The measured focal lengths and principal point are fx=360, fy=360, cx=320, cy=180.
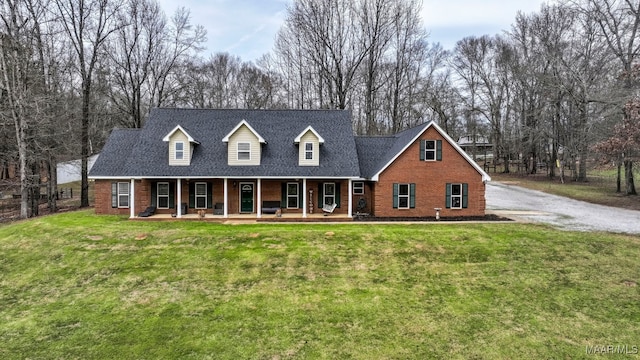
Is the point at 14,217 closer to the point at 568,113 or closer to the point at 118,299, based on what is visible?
the point at 118,299

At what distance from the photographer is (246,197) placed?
20.6m

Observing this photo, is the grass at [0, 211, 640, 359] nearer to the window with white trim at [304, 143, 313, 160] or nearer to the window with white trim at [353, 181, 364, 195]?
the window with white trim at [353, 181, 364, 195]

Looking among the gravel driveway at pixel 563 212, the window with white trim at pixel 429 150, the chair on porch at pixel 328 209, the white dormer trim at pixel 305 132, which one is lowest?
the gravel driveway at pixel 563 212

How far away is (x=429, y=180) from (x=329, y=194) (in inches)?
222

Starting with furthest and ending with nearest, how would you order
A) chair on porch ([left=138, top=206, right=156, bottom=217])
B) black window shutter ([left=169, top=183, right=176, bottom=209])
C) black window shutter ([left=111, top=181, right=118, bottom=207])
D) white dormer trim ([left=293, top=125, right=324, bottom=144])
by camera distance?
black window shutter ([left=111, top=181, right=118, bottom=207]) < black window shutter ([left=169, top=183, right=176, bottom=209]) < white dormer trim ([left=293, top=125, right=324, bottom=144]) < chair on porch ([left=138, top=206, right=156, bottom=217])

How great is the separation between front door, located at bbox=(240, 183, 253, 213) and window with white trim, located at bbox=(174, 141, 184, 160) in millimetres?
3653

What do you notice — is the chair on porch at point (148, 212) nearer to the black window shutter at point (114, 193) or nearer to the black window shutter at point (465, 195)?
the black window shutter at point (114, 193)

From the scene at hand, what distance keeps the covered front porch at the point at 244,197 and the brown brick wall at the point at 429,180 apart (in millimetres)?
2005

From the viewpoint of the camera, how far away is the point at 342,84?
36.0 m

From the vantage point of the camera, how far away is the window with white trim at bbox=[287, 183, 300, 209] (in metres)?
20.6

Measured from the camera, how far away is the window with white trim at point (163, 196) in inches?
797

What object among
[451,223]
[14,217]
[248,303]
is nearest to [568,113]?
[451,223]

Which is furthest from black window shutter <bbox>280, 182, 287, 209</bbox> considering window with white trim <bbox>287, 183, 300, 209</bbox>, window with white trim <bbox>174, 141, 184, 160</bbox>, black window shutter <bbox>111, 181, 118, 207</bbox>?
black window shutter <bbox>111, 181, 118, 207</bbox>

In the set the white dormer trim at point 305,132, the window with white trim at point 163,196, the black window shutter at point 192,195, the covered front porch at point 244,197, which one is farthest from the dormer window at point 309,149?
the window with white trim at point 163,196
